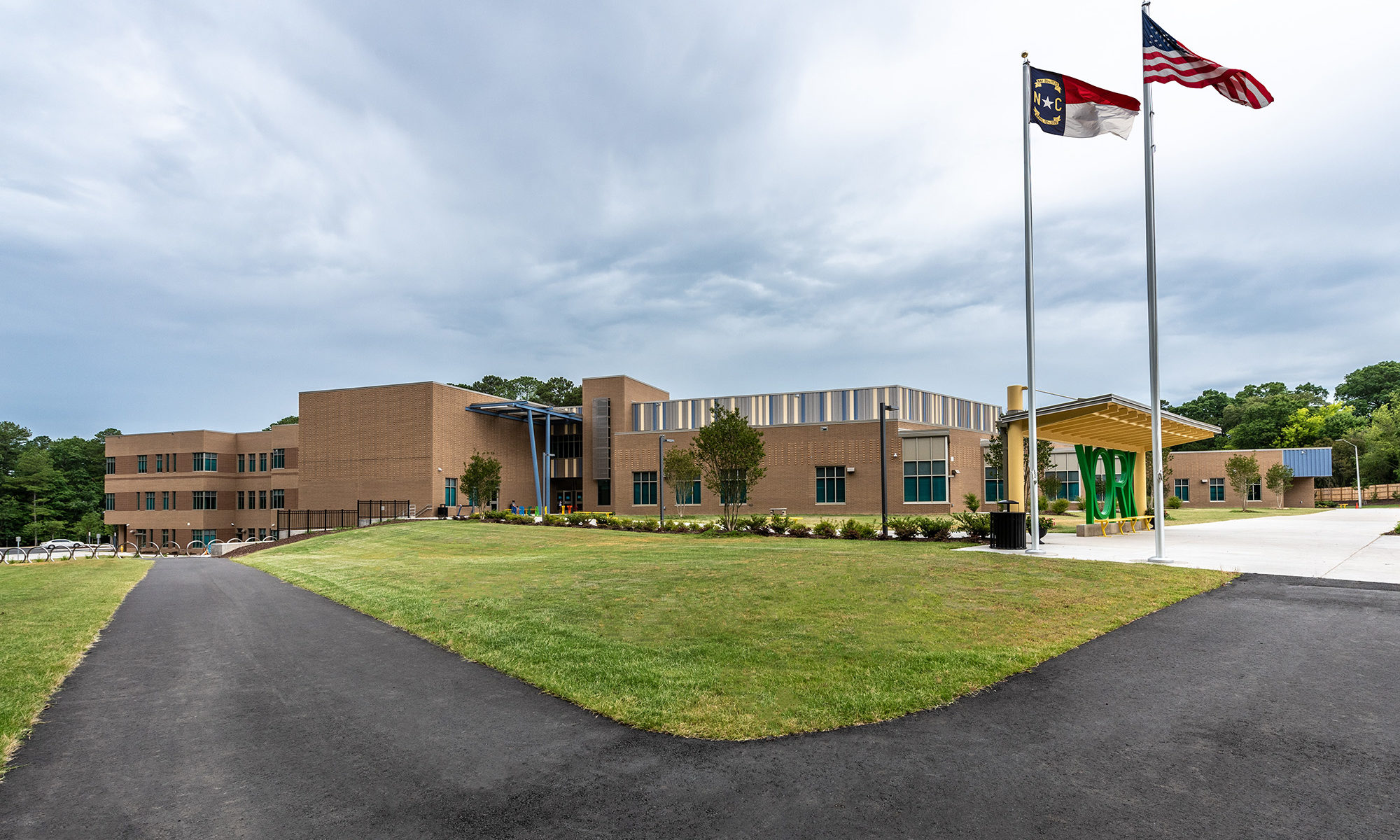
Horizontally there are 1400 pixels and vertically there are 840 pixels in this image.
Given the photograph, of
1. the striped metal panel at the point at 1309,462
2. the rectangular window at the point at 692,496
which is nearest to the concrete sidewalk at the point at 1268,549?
the rectangular window at the point at 692,496

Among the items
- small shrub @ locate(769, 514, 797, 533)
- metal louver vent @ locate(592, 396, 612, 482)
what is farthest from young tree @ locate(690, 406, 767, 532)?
metal louver vent @ locate(592, 396, 612, 482)

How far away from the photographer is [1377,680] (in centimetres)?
638

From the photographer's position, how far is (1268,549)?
1684cm

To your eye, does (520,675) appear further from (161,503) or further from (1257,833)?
(161,503)

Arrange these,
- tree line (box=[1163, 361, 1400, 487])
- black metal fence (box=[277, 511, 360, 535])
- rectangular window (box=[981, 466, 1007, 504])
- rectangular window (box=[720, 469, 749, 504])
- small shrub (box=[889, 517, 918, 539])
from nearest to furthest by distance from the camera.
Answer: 1. small shrub (box=[889, 517, 918, 539])
2. rectangular window (box=[720, 469, 749, 504])
3. black metal fence (box=[277, 511, 360, 535])
4. rectangular window (box=[981, 466, 1007, 504])
5. tree line (box=[1163, 361, 1400, 487])

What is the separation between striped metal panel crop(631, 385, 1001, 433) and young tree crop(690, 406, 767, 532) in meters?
20.9

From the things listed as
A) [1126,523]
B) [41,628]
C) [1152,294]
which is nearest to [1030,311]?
[1152,294]

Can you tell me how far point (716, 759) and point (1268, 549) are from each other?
1785 centimetres

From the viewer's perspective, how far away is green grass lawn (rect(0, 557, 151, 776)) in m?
6.12

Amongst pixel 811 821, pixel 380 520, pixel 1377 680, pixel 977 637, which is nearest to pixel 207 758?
pixel 811 821

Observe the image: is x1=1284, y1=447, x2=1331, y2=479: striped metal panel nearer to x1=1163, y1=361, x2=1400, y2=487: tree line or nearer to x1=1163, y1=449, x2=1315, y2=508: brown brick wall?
x1=1163, y1=449, x2=1315, y2=508: brown brick wall

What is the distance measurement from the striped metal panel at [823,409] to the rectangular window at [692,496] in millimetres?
4434

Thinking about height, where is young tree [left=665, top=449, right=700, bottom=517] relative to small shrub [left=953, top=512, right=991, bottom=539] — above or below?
above

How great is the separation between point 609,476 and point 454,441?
543 inches
